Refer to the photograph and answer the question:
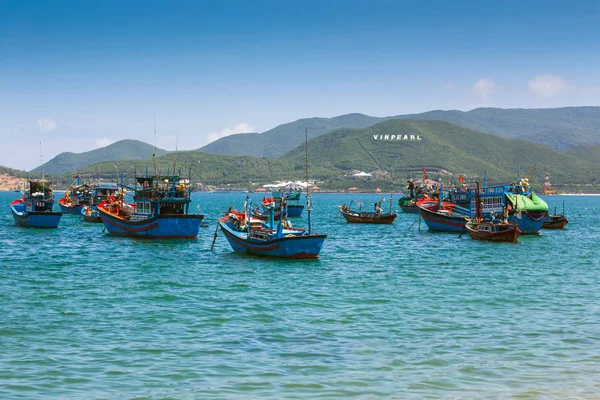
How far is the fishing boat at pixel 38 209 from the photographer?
80312mm

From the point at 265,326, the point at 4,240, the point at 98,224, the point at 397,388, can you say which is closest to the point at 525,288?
the point at 265,326

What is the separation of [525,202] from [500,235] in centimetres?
1161

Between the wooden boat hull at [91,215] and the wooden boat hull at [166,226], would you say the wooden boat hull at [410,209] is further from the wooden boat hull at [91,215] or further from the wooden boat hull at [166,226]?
the wooden boat hull at [166,226]

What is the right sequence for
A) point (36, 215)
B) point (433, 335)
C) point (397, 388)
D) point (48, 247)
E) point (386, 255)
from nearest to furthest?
point (397, 388) < point (433, 335) < point (386, 255) < point (48, 247) < point (36, 215)

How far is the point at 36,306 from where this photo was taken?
3131 centimetres

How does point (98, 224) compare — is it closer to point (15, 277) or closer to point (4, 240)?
point (4, 240)

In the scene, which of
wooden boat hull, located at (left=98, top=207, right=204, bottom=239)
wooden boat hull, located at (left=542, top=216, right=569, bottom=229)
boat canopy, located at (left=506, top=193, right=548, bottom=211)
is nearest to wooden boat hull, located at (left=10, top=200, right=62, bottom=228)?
wooden boat hull, located at (left=98, top=207, right=204, bottom=239)

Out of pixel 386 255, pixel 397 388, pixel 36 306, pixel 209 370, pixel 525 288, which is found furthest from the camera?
pixel 386 255

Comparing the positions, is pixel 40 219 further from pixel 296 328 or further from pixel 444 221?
pixel 296 328

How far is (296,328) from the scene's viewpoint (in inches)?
1044

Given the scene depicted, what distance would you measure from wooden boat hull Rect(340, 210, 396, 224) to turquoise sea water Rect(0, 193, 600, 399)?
1945 inches

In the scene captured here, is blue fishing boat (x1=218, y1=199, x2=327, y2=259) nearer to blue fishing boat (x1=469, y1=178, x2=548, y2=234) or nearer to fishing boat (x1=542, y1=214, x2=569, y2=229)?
blue fishing boat (x1=469, y1=178, x2=548, y2=234)

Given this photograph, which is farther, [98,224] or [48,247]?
[98,224]

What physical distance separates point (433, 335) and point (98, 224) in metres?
74.1
